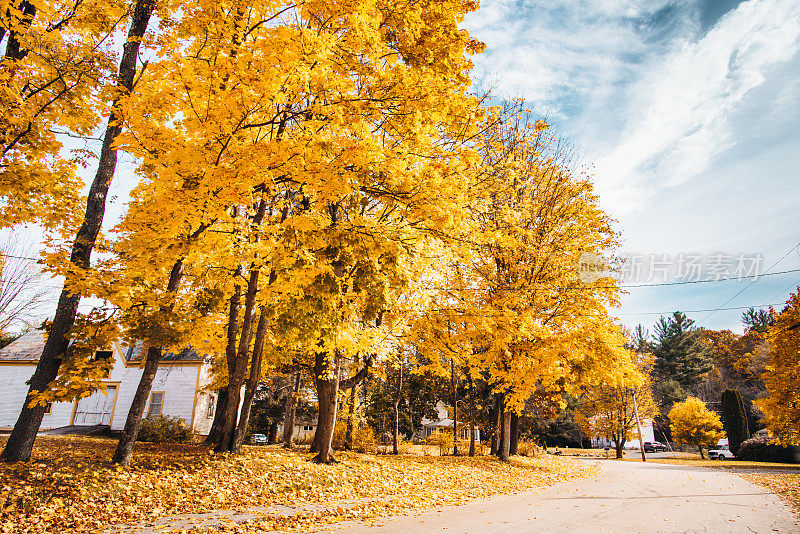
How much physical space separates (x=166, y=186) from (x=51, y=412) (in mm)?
24710

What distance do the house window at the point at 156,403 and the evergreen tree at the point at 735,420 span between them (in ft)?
141

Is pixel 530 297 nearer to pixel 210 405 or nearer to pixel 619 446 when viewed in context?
pixel 210 405

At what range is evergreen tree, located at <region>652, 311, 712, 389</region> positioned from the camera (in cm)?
6116

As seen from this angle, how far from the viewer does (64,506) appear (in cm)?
622

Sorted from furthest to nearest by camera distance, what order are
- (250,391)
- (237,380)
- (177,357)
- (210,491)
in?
1. (177,357)
2. (250,391)
3. (237,380)
4. (210,491)

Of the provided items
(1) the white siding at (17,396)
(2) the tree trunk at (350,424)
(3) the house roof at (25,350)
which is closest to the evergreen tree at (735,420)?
(2) the tree trunk at (350,424)

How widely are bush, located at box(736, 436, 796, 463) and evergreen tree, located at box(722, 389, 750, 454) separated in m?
2.76

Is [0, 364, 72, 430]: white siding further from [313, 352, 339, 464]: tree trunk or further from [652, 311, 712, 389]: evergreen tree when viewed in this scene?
[652, 311, 712, 389]: evergreen tree

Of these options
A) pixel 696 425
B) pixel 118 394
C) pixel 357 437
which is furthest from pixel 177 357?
pixel 696 425

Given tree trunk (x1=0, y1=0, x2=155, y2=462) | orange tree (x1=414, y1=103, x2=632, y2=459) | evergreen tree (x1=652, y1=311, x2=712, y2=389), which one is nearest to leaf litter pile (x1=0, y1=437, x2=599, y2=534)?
tree trunk (x1=0, y1=0, x2=155, y2=462)

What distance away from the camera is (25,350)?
80.4ft

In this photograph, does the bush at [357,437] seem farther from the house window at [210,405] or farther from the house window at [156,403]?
the house window at [156,403]

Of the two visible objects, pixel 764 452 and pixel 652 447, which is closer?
pixel 764 452

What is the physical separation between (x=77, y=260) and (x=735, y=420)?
45.2 m
